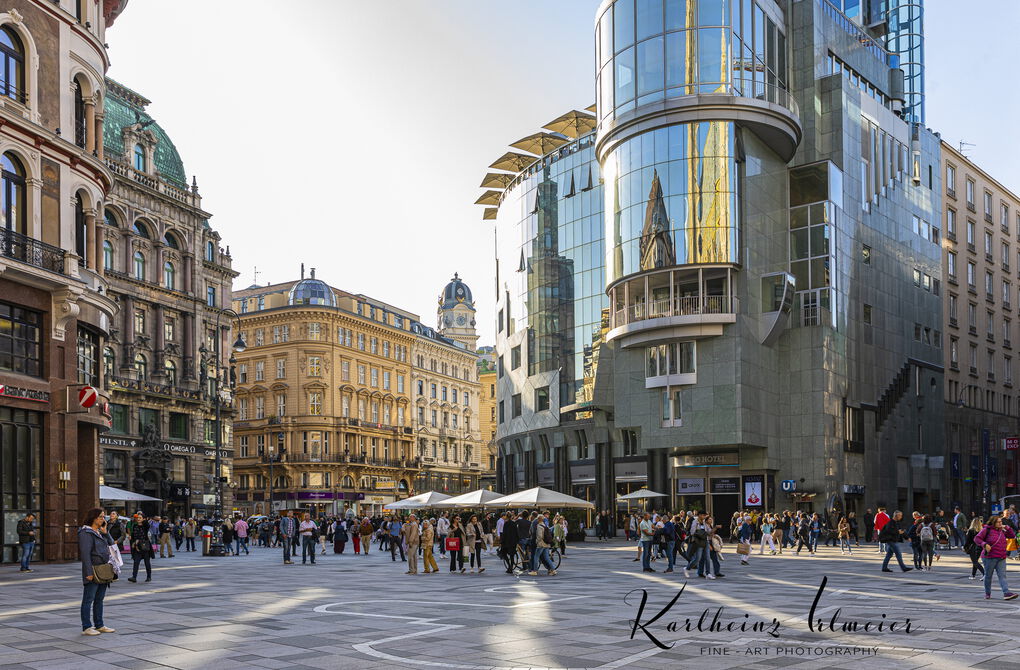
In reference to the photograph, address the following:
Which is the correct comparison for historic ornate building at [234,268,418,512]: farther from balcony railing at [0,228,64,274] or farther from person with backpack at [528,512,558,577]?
person with backpack at [528,512,558,577]

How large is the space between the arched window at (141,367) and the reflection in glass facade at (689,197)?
35.8 metres

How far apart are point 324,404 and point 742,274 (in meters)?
55.8

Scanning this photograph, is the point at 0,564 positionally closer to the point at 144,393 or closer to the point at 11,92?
the point at 11,92

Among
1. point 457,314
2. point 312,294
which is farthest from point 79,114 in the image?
point 457,314

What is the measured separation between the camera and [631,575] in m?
28.7

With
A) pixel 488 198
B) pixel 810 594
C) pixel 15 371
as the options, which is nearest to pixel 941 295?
pixel 488 198

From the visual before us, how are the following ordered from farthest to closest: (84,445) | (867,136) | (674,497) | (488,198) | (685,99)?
(488,198) → (867,136) → (674,497) → (685,99) → (84,445)

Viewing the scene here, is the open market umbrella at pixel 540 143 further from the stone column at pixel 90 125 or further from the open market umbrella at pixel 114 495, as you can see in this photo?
the stone column at pixel 90 125

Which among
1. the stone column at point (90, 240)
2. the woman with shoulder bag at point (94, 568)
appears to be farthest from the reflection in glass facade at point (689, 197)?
the woman with shoulder bag at point (94, 568)

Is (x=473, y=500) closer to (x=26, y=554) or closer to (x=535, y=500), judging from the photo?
(x=535, y=500)

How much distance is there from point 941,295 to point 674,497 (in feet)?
93.2

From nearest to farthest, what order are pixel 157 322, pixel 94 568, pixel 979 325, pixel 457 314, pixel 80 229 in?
pixel 94 568
pixel 80 229
pixel 157 322
pixel 979 325
pixel 457 314

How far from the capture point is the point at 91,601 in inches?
596

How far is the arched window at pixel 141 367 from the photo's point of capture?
70.3 meters
